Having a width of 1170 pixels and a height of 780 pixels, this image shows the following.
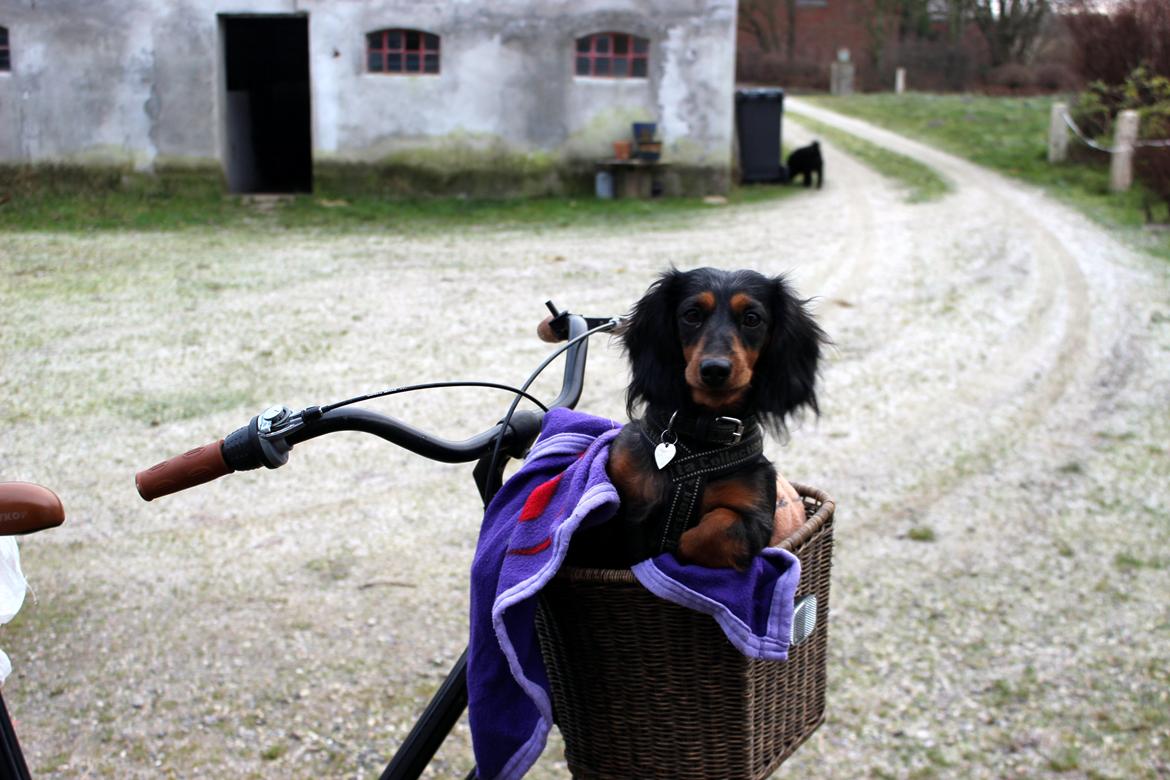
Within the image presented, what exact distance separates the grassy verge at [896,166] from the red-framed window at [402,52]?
250 inches

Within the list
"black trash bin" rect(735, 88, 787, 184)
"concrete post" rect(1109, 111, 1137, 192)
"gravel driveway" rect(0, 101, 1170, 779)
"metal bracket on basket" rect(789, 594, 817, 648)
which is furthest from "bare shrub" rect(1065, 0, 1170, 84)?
"metal bracket on basket" rect(789, 594, 817, 648)

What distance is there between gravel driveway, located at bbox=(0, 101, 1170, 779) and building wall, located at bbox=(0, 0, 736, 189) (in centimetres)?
422

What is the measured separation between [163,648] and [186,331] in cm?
443

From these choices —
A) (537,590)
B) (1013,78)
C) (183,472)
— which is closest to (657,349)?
(537,590)

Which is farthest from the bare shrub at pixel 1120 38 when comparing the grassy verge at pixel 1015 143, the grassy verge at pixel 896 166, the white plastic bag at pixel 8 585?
the white plastic bag at pixel 8 585

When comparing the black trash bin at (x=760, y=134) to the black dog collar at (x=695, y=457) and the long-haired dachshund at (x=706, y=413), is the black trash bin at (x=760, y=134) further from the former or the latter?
the black dog collar at (x=695, y=457)

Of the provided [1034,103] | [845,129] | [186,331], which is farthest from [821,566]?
[1034,103]

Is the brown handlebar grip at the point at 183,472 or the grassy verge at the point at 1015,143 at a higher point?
the grassy verge at the point at 1015,143

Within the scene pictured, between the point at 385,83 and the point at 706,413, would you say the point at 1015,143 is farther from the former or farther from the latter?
the point at 706,413

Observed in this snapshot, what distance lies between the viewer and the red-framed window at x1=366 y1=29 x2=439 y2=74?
15008 millimetres

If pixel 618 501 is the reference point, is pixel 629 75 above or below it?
above

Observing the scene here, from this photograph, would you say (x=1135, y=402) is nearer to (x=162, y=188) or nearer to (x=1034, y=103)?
(x=162, y=188)

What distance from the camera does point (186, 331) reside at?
8086mm

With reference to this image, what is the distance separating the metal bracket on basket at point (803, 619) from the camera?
2006 millimetres
